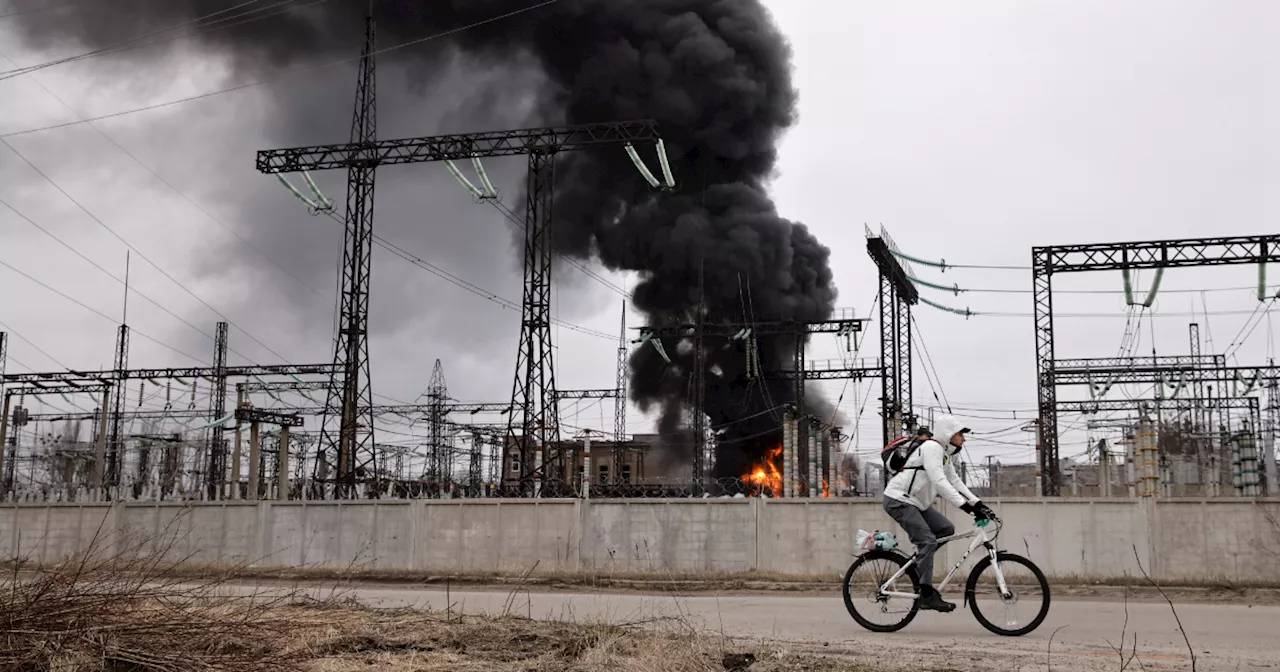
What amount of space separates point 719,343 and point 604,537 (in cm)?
2941

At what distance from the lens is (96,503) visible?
24984mm

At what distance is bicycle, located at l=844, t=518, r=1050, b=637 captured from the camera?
7.69m

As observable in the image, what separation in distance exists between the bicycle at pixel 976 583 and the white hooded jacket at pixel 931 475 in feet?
1.03

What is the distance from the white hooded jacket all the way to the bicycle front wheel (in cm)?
55

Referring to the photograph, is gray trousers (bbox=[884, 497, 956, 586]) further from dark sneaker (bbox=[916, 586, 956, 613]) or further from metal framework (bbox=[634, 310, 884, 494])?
metal framework (bbox=[634, 310, 884, 494])

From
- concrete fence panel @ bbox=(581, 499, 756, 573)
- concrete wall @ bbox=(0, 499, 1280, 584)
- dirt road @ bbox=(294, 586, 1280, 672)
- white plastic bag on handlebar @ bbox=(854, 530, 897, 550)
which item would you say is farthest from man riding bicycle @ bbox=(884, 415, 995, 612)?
concrete fence panel @ bbox=(581, 499, 756, 573)

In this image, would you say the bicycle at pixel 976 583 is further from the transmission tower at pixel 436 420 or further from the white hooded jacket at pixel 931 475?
the transmission tower at pixel 436 420

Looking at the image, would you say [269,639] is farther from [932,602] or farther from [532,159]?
[532,159]

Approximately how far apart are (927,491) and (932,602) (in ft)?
2.74

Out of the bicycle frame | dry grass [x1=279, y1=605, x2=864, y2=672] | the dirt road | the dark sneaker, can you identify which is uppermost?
the bicycle frame

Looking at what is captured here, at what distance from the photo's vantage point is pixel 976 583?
25.7 ft

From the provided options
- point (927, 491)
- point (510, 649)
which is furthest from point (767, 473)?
point (510, 649)

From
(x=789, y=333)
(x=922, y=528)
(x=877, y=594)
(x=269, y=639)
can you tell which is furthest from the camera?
(x=789, y=333)

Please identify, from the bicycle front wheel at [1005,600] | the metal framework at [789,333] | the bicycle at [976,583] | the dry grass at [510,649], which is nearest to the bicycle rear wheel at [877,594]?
the bicycle at [976,583]
